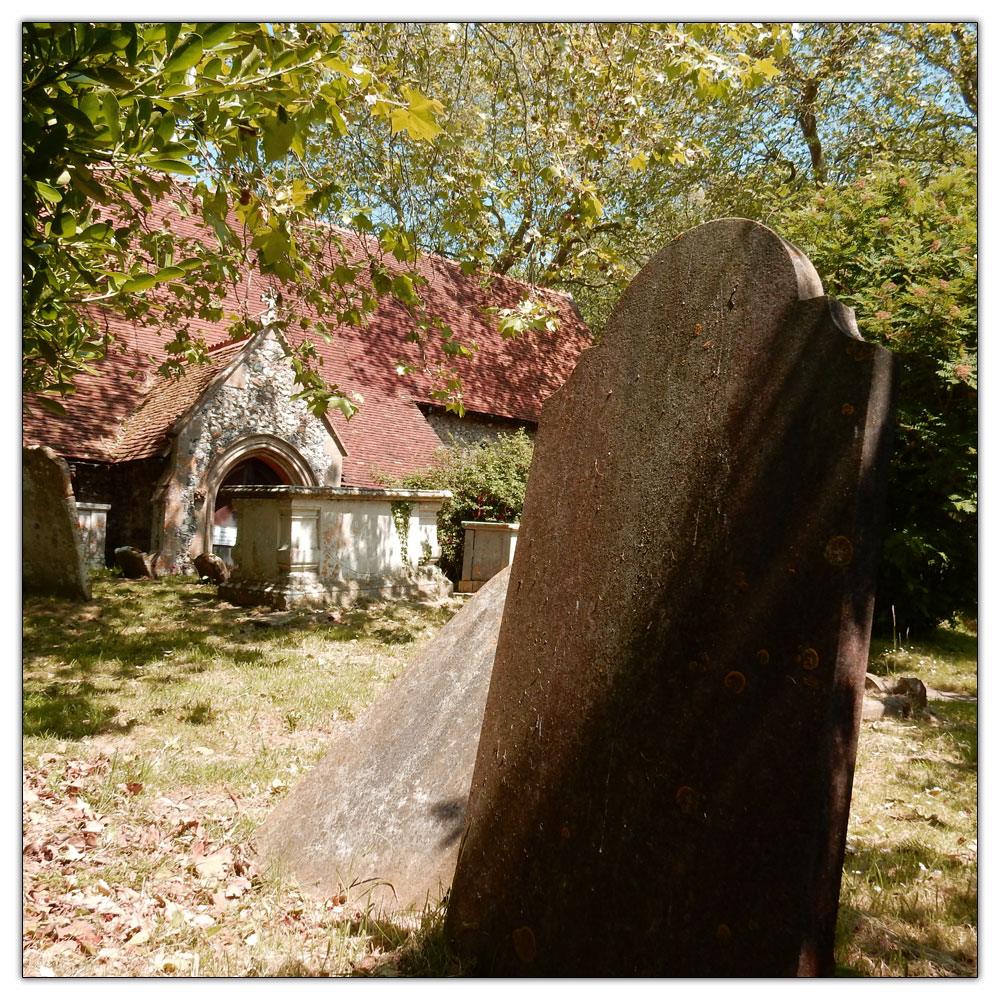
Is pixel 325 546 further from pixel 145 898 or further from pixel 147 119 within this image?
pixel 147 119

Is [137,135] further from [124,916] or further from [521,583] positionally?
[124,916]

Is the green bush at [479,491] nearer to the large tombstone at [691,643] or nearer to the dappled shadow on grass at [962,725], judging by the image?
the dappled shadow on grass at [962,725]

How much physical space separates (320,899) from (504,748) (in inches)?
36.8

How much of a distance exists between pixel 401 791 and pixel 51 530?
768cm

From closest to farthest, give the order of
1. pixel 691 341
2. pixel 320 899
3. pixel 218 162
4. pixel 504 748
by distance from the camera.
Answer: pixel 691 341 < pixel 504 748 < pixel 320 899 < pixel 218 162

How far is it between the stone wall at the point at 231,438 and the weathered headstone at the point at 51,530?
9.86 ft

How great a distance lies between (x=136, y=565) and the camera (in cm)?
1141

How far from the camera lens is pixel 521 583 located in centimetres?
232

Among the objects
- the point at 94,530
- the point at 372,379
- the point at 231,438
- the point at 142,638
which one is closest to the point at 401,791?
the point at 142,638

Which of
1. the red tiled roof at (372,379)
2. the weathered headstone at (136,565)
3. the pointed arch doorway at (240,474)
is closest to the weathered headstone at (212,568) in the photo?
the weathered headstone at (136,565)

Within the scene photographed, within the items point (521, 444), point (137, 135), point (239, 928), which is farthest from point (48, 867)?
point (521, 444)

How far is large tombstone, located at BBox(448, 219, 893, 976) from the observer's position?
156cm

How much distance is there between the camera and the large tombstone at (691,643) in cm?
156

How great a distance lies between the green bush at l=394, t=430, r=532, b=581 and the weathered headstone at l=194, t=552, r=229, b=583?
143 inches
